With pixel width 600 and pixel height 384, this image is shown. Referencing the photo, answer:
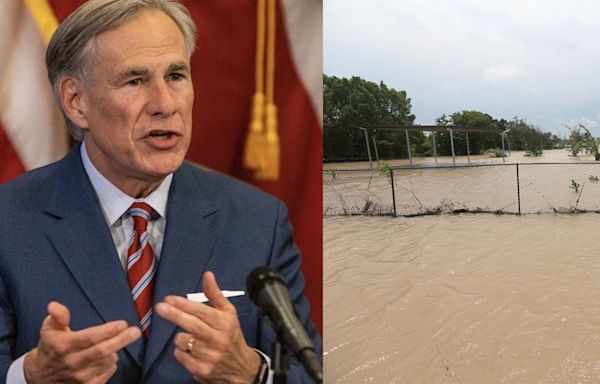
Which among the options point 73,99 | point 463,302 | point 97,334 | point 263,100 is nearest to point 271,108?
point 263,100

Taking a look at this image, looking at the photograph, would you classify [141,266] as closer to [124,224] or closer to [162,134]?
[124,224]

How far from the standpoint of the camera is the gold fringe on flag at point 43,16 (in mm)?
1492

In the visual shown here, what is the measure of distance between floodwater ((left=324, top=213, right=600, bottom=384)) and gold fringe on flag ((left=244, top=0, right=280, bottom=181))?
11.8 ft

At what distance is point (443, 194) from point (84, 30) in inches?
696

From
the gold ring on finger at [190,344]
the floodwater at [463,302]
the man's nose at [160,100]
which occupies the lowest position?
the floodwater at [463,302]

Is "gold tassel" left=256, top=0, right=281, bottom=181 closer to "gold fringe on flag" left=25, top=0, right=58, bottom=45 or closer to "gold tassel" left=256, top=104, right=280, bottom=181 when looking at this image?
"gold tassel" left=256, top=104, right=280, bottom=181

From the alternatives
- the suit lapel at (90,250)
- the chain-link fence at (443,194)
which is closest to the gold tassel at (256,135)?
the suit lapel at (90,250)

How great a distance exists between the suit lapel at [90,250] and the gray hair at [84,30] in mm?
221

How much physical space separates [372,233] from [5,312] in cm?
957

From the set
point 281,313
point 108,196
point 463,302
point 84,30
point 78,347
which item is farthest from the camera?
point 463,302

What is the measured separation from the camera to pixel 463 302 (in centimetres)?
679

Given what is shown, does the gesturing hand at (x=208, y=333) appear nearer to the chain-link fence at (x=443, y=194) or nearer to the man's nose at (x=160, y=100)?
the man's nose at (x=160, y=100)

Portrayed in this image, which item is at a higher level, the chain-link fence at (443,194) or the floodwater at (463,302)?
the chain-link fence at (443,194)

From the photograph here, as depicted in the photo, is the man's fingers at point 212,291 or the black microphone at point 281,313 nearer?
the black microphone at point 281,313
